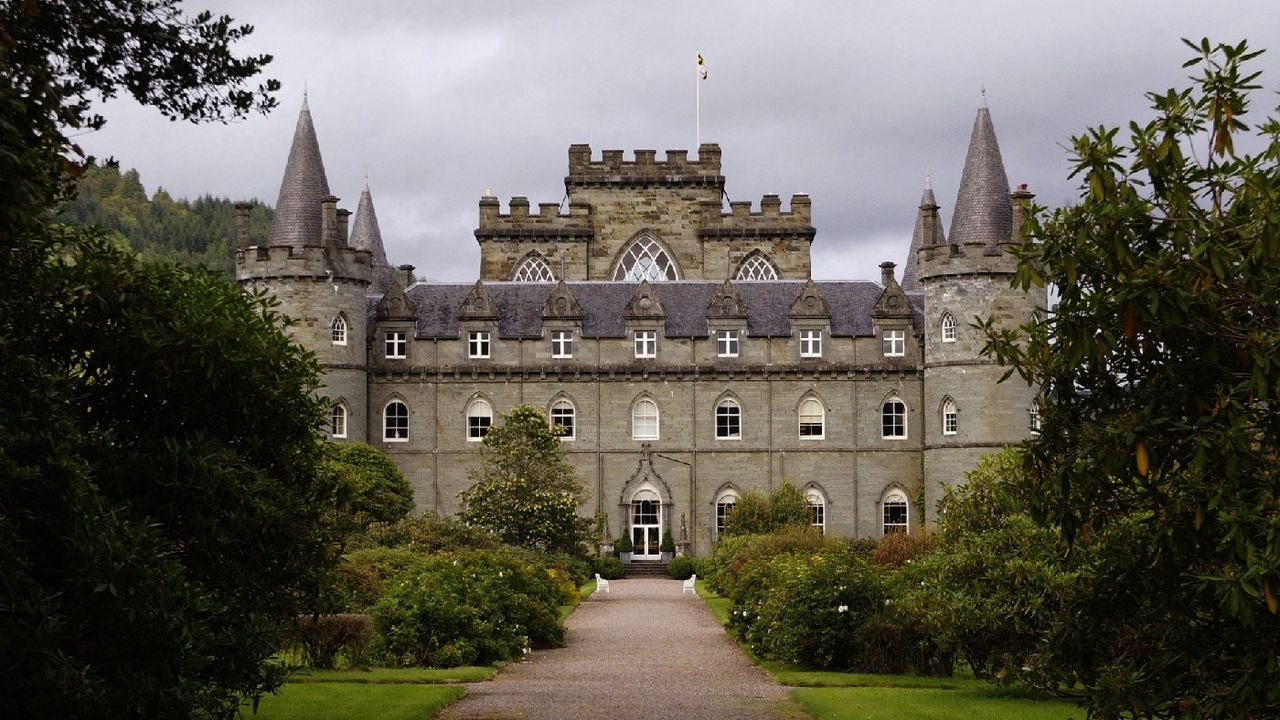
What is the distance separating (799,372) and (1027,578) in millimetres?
39441

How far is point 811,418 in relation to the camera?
191 ft

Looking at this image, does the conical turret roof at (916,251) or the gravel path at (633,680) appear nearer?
the gravel path at (633,680)

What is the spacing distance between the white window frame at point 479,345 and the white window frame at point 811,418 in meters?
12.0

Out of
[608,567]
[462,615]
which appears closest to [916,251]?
[608,567]

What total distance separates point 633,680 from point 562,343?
3760 cm

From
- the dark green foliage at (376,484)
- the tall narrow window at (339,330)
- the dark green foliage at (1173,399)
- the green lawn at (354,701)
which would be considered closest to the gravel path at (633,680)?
the green lawn at (354,701)

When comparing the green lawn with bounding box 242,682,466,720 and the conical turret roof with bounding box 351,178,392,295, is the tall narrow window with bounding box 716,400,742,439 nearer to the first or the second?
the conical turret roof with bounding box 351,178,392,295

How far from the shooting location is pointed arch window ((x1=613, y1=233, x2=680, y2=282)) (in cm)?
6569

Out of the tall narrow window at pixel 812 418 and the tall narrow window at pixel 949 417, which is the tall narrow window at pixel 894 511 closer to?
the tall narrow window at pixel 812 418

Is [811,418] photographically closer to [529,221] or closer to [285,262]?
[529,221]

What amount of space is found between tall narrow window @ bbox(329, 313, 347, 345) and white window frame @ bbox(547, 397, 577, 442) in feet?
26.6

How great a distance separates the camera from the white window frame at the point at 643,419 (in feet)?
192

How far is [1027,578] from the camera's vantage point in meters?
18.7

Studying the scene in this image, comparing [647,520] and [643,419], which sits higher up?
[643,419]
